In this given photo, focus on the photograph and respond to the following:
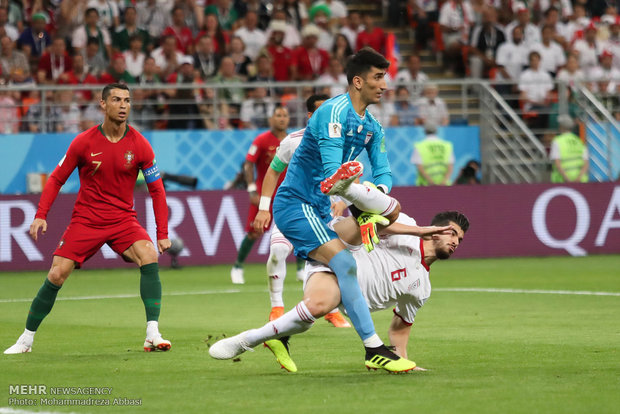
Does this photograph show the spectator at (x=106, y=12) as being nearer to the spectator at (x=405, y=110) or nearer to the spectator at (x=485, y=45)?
the spectator at (x=405, y=110)

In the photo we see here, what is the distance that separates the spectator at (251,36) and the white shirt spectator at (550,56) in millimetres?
5916

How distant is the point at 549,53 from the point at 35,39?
10833 mm

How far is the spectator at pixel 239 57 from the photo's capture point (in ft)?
73.2

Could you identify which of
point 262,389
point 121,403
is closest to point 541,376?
point 262,389

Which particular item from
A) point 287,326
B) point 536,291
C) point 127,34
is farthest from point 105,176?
point 127,34

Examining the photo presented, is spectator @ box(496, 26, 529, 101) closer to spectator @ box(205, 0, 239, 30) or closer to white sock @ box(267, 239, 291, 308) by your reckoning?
spectator @ box(205, 0, 239, 30)

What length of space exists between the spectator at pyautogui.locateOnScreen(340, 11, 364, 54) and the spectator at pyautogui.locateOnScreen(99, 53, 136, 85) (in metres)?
5.26

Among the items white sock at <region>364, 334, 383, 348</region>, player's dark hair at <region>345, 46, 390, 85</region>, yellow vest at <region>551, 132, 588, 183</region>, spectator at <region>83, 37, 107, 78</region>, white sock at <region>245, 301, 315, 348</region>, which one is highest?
player's dark hair at <region>345, 46, 390, 85</region>

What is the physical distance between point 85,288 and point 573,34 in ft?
46.0

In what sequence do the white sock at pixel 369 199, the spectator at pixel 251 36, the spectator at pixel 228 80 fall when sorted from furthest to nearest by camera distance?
the spectator at pixel 251 36 → the spectator at pixel 228 80 → the white sock at pixel 369 199

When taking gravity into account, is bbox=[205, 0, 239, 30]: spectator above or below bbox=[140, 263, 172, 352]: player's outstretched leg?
above

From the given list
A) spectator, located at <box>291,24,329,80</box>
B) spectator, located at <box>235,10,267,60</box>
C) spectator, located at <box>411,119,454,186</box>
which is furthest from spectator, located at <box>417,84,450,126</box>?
spectator, located at <box>235,10,267,60</box>

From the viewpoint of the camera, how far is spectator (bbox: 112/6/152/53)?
22219 mm

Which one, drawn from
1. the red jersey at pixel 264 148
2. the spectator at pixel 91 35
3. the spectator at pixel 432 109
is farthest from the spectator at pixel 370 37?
the red jersey at pixel 264 148
